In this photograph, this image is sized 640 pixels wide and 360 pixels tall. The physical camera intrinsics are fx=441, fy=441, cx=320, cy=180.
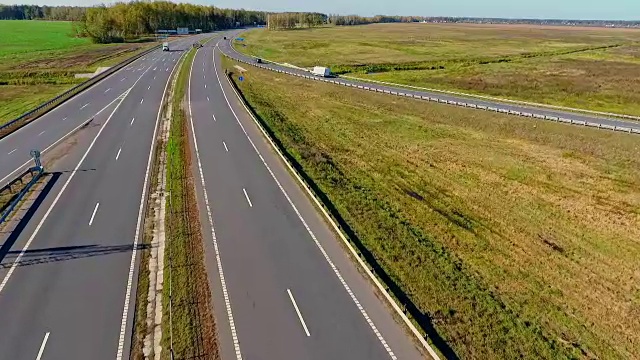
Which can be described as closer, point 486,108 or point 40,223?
point 40,223

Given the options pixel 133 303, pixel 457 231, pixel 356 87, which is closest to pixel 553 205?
pixel 457 231

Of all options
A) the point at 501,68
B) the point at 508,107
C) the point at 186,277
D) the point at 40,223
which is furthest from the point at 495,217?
the point at 501,68

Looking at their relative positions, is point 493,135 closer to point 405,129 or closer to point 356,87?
point 405,129

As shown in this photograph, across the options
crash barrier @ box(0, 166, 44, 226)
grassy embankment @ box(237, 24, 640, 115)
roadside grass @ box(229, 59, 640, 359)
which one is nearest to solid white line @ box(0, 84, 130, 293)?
crash barrier @ box(0, 166, 44, 226)

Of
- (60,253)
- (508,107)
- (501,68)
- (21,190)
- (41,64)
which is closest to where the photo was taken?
(60,253)

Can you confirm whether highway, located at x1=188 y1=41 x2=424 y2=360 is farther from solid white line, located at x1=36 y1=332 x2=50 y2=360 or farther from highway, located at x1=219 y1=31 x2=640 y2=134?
highway, located at x1=219 y1=31 x2=640 y2=134

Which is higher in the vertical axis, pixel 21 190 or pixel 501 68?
pixel 501 68

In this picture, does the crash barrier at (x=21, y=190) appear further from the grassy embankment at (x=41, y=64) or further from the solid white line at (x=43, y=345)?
the grassy embankment at (x=41, y=64)

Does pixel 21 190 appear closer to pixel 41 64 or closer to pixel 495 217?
pixel 495 217
